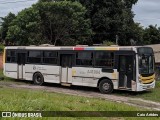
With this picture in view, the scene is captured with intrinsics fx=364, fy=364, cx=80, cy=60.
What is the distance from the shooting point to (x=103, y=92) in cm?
2108

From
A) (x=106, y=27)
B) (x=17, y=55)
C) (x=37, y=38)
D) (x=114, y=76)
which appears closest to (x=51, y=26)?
(x=37, y=38)

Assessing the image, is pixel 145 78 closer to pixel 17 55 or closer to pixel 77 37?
pixel 17 55

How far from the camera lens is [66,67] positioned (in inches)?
896

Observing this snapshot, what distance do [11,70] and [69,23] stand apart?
14.8 m

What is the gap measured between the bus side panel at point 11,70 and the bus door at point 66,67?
4.42m

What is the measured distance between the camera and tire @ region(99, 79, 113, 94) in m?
20.8

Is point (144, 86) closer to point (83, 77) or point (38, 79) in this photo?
point (83, 77)

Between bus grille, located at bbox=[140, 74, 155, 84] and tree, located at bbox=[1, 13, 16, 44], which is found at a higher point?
tree, located at bbox=[1, 13, 16, 44]

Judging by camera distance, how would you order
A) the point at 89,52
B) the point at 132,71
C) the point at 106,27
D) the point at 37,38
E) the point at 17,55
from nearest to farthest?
the point at 132,71
the point at 89,52
the point at 17,55
the point at 37,38
the point at 106,27

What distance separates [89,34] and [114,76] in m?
20.6

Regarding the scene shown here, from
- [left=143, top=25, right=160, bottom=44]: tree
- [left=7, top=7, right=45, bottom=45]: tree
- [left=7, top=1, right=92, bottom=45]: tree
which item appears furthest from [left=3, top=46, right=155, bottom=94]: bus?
[left=143, top=25, right=160, bottom=44]: tree

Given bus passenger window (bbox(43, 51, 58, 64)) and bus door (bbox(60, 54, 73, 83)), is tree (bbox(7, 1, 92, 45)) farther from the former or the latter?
bus door (bbox(60, 54, 73, 83))

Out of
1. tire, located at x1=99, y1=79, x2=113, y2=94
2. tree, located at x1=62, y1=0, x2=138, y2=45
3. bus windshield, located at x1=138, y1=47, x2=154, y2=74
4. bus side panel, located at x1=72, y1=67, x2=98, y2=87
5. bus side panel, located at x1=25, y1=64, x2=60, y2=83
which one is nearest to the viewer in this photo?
bus windshield, located at x1=138, y1=47, x2=154, y2=74

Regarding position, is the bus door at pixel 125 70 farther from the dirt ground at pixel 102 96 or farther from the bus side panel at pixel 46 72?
the bus side panel at pixel 46 72
